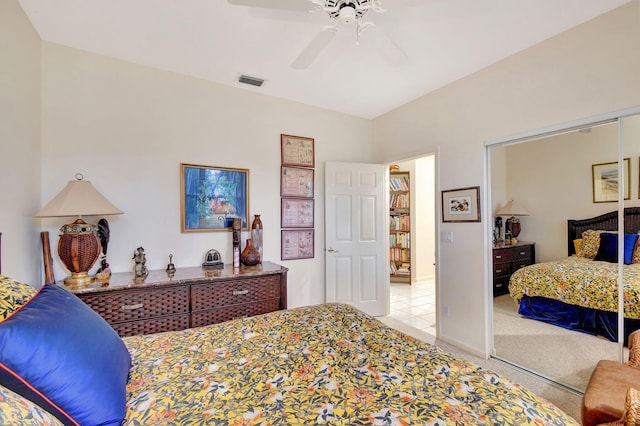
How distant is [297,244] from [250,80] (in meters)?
1.90

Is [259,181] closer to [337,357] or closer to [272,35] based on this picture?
[272,35]

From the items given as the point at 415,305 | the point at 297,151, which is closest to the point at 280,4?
the point at 297,151

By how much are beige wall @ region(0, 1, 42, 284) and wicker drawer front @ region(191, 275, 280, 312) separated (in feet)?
3.73

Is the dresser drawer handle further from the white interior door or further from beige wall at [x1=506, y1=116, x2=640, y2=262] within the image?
beige wall at [x1=506, y1=116, x2=640, y2=262]

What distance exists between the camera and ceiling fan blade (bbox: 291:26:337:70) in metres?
1.74

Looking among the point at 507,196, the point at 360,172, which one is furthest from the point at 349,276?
the point at 507,196

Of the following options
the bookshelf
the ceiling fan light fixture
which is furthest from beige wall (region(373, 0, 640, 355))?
the bookshelf

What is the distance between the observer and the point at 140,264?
2.53m

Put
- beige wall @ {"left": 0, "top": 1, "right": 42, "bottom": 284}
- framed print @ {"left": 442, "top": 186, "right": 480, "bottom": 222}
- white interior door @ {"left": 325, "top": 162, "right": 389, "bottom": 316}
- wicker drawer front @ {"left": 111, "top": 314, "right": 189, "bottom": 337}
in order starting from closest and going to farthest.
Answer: beige wall @ {"left": 0, "top": 1, "right": 42, "bottom": 284}
wicker drawer front @ {"left": 111, "top": 314, "right": 189, "bottom": 337}
framed print @ {"left": 442, "top": 186, "right": 480, "bottom": 222}
white interior door @ {"left": 325, "top": 162, "right": 389, "bottom": 316}

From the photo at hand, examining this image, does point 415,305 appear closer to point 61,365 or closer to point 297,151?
point 297,151

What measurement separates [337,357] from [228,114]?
273cm

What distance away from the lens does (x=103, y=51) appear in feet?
8.17

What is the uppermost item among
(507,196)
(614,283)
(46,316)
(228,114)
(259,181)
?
(228,114)

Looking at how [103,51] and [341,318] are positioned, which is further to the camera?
[103,51]
